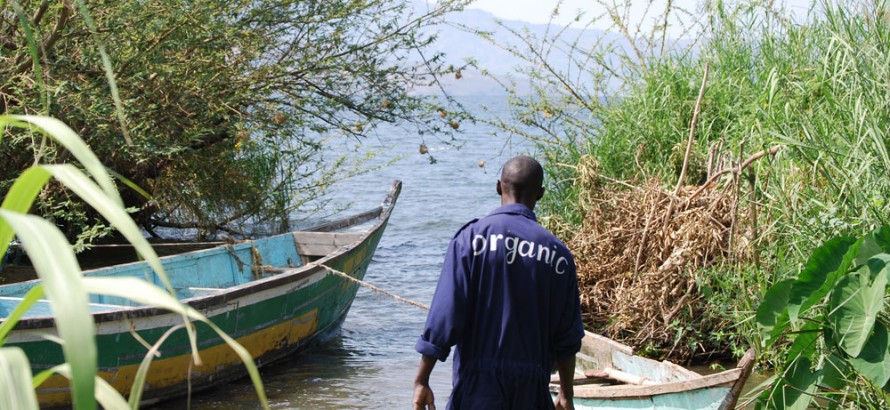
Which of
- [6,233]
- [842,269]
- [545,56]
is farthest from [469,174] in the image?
[6,233]

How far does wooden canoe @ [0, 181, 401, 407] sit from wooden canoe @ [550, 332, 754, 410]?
2863 millimetres

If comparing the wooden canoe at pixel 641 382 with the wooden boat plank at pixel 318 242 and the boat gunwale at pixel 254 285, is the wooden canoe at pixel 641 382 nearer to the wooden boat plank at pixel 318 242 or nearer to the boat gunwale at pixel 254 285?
the boat gunwale at pixel 254 285

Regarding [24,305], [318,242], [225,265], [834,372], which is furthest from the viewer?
[318,242]

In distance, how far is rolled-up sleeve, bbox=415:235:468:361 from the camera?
10.7 ft

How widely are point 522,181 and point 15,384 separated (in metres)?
2.58

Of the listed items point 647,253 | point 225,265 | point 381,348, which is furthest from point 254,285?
point 647,253

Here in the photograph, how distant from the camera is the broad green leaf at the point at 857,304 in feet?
13.3

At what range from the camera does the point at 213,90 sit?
9523mm

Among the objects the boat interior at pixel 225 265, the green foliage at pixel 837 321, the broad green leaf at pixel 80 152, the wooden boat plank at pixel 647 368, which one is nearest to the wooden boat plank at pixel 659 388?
the green foliage at pixel 837 321

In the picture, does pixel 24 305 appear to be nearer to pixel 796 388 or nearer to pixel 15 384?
pixel 15 384

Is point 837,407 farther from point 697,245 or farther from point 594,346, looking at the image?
point 697,245

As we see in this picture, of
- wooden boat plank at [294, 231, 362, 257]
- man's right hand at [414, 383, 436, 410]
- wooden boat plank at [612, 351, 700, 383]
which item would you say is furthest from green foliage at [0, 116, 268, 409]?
wooden boat plank at [294, 231, 362, 257]

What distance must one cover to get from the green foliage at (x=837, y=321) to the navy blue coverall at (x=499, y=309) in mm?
1543

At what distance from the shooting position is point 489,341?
10.8 ft
